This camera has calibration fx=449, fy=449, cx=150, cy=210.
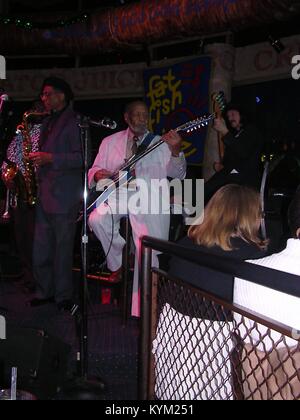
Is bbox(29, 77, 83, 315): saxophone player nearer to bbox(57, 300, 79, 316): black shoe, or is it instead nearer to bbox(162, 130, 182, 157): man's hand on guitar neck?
bbox(57, 300, 79, 316): black shoe

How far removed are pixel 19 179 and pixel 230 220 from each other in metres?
3.33

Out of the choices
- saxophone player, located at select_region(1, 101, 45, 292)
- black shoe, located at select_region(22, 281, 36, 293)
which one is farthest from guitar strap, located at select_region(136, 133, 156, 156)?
black shoe, located at select_region(22, 281, 36, 293)

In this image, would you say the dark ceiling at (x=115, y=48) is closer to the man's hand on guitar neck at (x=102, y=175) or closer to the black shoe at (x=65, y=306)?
the man's hand on guitar neck at (x=102, y=175)

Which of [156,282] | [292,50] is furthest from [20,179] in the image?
[292,50]

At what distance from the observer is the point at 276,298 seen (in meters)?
1.20

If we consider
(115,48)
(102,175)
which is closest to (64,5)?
(115,48)

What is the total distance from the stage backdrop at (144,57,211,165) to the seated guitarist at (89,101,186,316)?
280 centimetres

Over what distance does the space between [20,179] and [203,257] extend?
12.9 feet

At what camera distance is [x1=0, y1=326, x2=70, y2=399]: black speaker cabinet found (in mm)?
Result: 2547

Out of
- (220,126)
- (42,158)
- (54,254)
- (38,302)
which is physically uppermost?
(220,126)

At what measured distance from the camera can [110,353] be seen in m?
3.30

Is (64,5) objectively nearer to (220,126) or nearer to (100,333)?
(220,126)

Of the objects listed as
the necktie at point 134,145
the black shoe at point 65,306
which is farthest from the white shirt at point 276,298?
the black shoe at point 65,306

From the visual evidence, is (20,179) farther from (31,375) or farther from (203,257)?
(203,257)
